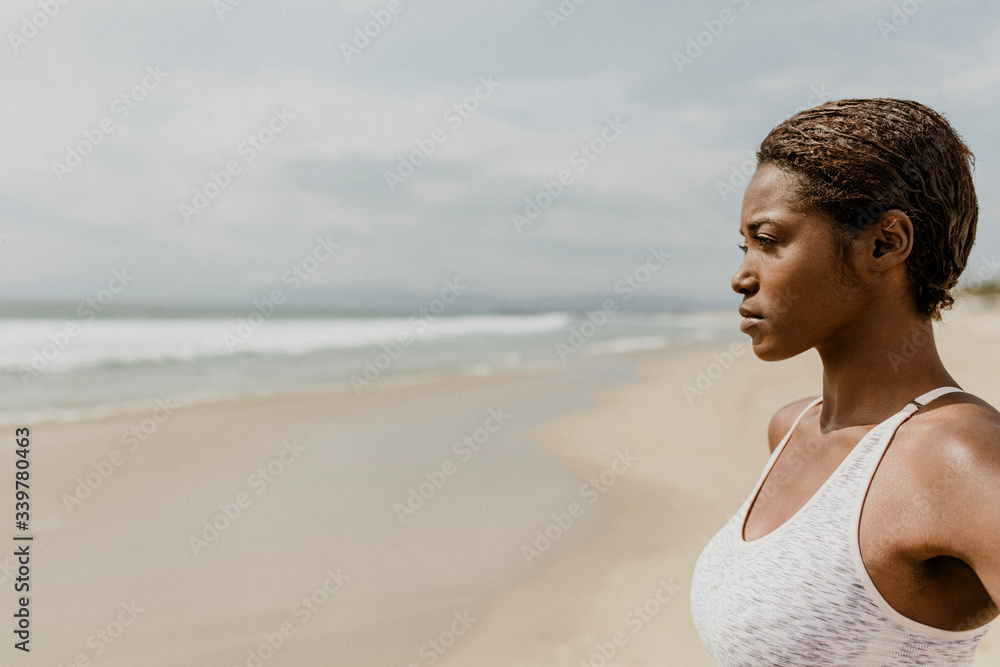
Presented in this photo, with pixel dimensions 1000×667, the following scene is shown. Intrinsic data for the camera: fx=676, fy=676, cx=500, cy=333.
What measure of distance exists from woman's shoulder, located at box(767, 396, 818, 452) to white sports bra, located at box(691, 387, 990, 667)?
532mm

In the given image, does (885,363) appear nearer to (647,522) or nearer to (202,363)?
(647,522)

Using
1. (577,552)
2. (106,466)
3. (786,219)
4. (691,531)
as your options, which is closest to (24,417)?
(106,466)

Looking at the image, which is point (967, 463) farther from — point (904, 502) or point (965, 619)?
point (965, 619)

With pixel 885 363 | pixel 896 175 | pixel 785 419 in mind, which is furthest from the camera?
pixel 785 419

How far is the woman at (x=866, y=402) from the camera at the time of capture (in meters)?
1.10

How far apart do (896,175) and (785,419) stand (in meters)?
0.84

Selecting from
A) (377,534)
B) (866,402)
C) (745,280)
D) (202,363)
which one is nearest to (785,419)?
(866,402)

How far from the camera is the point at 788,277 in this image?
1.28 m

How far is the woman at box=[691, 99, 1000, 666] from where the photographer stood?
1104 millimetres

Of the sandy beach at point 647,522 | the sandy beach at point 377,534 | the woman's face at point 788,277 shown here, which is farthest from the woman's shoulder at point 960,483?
the sandy beach at point 377,534

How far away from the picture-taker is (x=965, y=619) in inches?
44.6

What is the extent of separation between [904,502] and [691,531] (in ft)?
14.9

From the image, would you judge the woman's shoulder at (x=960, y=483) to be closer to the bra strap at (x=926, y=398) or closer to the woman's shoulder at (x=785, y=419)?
the bra strap at (x=926, y=398)

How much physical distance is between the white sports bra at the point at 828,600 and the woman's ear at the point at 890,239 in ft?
0.81
